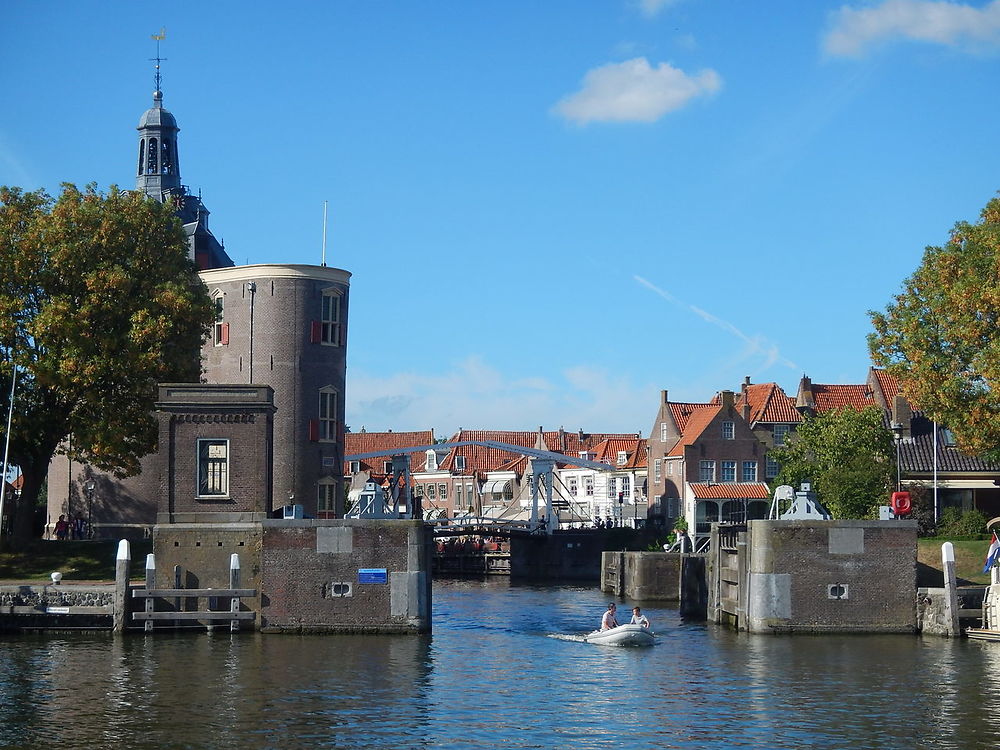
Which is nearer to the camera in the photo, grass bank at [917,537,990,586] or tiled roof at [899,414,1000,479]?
grass bank at [917,537,990,586]

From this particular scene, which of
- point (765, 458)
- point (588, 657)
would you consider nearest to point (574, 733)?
point (588, 657)

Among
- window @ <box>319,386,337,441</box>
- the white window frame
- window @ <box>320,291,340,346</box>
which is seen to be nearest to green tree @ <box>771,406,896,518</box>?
window @ <box>319,386,337,441</box>

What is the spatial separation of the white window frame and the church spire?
200 feet

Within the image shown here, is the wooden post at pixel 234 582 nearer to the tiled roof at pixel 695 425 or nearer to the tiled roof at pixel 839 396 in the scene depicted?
the tiled roof at pixel 695 425

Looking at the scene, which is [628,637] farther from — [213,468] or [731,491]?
[731,491]

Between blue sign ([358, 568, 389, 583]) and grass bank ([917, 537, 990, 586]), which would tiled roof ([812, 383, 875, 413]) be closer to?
grass bank ([917, 537, 990, 586])

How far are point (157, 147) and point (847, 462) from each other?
2311 inches

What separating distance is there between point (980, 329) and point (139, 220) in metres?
35.1

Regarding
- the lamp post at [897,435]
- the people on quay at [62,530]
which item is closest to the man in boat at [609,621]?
the lamp post at [897,435]

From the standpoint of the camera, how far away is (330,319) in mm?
78188

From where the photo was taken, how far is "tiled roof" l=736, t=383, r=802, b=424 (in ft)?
337

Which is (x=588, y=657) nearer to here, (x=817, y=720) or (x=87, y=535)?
(x=817, y=720)

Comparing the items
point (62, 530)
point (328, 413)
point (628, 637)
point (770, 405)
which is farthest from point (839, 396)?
point (628, 637)

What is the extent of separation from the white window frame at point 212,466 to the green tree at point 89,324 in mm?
9103
